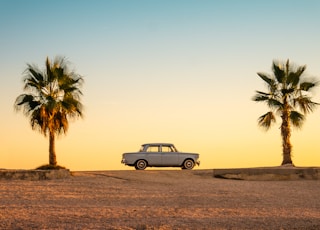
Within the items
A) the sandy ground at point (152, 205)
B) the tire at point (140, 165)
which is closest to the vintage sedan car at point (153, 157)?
the tire at point (140, 165)

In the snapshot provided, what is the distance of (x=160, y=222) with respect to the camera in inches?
407

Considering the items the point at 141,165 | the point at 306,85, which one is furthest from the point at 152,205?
the point at 306,85

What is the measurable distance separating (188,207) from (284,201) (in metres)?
3.41

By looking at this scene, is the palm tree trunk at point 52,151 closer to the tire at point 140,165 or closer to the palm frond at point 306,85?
the tire at point 140,165

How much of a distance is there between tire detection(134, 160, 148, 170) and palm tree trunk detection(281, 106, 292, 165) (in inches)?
370

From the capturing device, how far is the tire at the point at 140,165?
26844 millimetres

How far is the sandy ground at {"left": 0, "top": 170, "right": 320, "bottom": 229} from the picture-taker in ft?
34.0

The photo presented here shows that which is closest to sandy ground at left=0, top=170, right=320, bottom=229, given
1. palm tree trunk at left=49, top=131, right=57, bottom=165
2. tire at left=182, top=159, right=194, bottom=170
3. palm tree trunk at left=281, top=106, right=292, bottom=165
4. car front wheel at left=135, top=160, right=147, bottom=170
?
palm tree trunk at left=49, top=131, right=57, bottom=165

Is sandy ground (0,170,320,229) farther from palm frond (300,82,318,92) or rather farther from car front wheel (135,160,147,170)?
palm frond (300,82,318,92)

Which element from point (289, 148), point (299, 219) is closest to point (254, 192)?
point (299, 219)

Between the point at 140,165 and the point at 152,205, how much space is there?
45.3ft

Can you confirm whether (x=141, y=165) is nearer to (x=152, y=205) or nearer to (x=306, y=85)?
(x=306, y=85)

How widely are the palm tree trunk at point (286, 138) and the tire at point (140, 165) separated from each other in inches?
370

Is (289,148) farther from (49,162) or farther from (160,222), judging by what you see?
(160,222)
